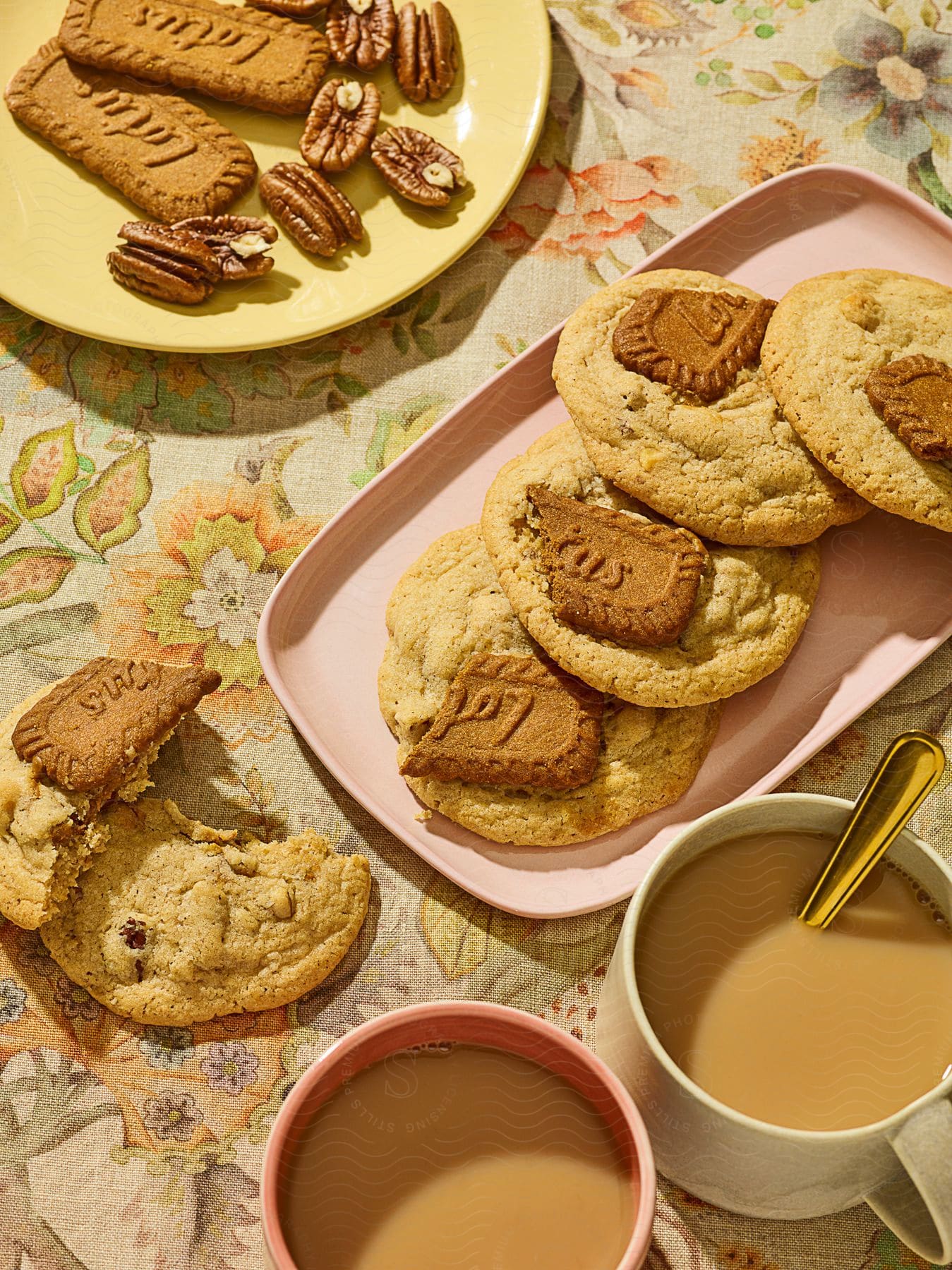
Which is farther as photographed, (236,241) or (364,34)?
(364,34)

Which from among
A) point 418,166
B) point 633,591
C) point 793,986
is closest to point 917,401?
point 633,591

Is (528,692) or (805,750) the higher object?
(528,692)

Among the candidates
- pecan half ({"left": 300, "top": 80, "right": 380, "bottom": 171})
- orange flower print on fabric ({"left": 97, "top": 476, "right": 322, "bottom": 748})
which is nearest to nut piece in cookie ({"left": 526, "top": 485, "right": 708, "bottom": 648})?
orange flower print on fabric ({"left": 97, "top": 476, "right": 322, "bottom": 748})

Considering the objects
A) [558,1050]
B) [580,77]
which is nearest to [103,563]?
[558,1050]

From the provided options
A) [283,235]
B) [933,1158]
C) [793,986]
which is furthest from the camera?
[283,235]

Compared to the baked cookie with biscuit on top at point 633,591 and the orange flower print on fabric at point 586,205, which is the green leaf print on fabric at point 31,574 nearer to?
the baked cookie with biscuit on top at point 633,591

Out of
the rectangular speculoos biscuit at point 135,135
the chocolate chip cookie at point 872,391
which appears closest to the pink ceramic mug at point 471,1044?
the chocolate chip cookie at point 872,391

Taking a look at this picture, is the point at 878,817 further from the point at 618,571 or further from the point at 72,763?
the point at 72,763

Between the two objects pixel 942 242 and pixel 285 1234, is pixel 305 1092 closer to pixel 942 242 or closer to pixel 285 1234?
pixel 285 1234
